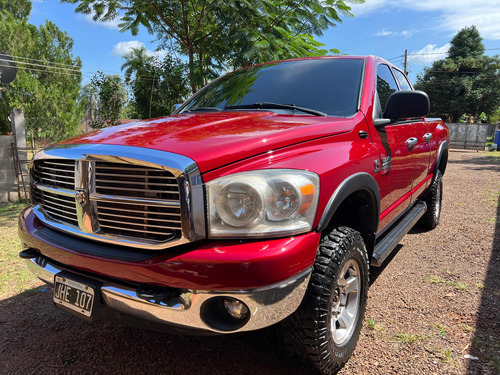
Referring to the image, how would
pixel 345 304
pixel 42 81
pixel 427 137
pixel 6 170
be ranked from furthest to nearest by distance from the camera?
pixel 42 81
pixel 6 170
pixel 427 137
pixel 345 304

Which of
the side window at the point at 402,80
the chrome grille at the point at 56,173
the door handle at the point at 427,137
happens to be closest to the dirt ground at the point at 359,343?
the chrome grille at the point at 56,173

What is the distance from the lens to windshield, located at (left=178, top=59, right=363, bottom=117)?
8.31 ft

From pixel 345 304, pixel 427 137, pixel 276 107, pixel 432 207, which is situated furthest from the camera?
pixel 432 207

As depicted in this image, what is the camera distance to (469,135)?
76.9 ft

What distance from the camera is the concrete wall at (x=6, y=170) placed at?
787 cm

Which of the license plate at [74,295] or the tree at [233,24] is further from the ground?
the tree at [233,24]

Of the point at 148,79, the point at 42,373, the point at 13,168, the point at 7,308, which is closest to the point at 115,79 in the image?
the point at 148,79

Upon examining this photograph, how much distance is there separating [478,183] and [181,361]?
30.3ft

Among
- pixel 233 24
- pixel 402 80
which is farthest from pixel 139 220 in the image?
pixel 233 24

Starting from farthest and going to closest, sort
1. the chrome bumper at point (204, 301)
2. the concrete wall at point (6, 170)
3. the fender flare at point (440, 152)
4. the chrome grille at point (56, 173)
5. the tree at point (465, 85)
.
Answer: the tree at point (465, 85)
the concrete wall at point (6, 170)
the fender flare at point (440, 152)
the chrome grille at point (56, 173)
the chrome bumper at point (204, 301)

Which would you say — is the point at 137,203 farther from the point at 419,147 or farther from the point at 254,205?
the point at 419,147

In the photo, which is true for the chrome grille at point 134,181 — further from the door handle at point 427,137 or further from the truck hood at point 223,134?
the door handle at point 427,137

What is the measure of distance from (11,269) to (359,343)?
3528mm

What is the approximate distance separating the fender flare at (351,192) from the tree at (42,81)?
19416 millimetres
